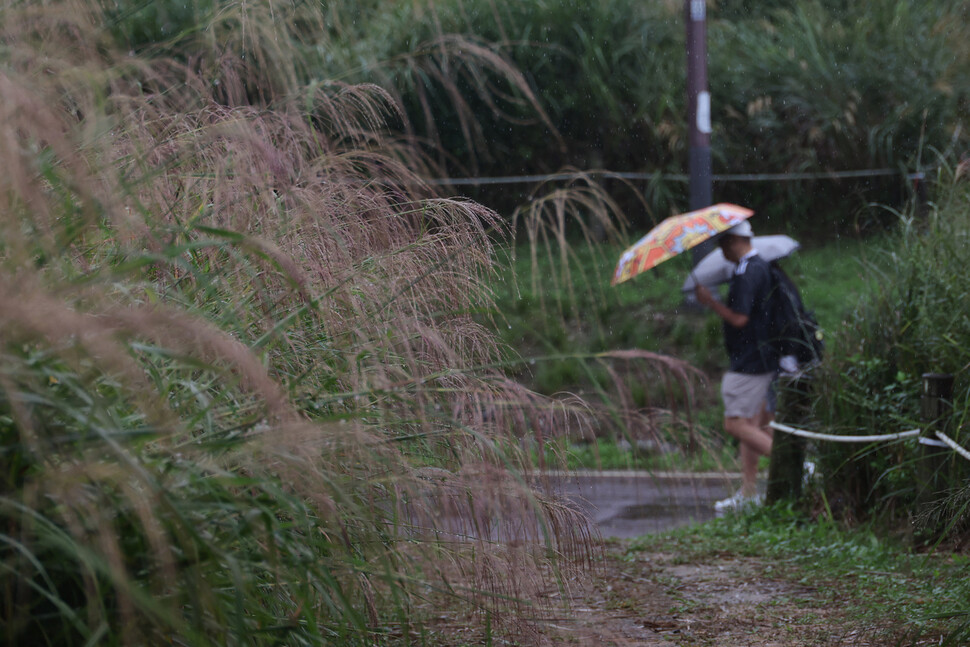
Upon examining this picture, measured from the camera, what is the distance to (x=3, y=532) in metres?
1.97

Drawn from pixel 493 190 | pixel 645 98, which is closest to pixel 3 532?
pixel 493 190

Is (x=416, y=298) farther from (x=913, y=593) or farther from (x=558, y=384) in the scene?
(x=558, y=384)

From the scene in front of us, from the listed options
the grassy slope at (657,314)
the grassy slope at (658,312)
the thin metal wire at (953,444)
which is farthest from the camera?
the grassy slope at (658,312)

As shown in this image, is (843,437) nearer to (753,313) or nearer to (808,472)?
(808,472)

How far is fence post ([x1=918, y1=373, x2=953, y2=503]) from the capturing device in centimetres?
480

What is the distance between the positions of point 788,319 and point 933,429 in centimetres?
208

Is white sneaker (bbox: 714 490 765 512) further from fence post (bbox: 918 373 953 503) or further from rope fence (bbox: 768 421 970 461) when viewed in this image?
fence post (bbox: 918 373 953 503)

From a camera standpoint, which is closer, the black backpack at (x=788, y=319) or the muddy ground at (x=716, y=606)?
the muddy ground at (x=716, y=606)

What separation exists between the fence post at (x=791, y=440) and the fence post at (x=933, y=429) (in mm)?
1073

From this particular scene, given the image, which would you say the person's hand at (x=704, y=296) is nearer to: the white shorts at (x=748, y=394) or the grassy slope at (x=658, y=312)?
the white shorts at (x=748, y=394)

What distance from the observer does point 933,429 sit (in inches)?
190

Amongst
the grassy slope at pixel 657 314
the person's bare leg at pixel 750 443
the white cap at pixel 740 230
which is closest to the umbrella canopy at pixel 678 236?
the white cap at pixel 740 230

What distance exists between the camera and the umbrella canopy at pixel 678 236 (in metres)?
6.87


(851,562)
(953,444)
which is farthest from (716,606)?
(953,444)
